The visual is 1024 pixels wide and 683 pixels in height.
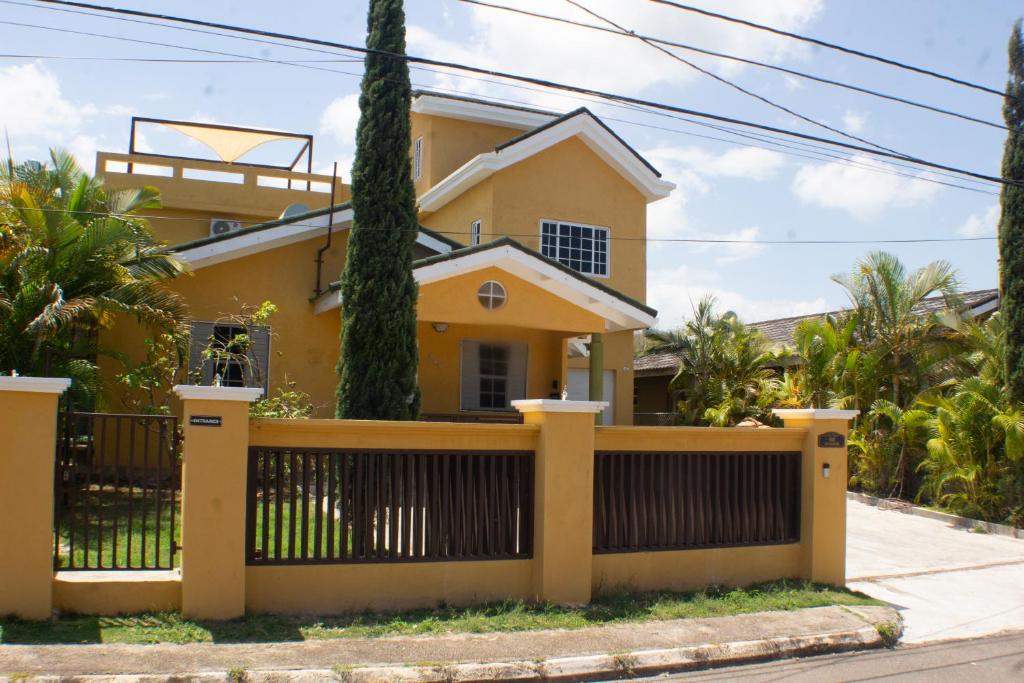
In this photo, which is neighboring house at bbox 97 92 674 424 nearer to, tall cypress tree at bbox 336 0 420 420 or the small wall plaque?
tall cypress tree at bbox 336 0 420 420

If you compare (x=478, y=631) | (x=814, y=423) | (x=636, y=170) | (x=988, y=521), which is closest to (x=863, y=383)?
(x=988, y=521)

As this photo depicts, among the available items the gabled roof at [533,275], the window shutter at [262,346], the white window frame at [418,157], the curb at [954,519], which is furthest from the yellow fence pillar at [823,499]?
the white window frame at [418,157]

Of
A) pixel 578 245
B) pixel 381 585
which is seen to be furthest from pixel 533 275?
pixel 381 585

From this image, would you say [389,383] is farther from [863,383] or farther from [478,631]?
[863,383]

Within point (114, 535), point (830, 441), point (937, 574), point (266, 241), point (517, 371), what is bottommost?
point (937, 574)

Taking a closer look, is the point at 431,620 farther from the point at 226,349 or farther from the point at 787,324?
the point at 787,324

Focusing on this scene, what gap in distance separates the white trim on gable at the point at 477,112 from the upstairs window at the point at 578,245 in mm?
3265

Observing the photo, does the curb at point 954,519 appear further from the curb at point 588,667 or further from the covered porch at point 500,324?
the curb at point 588,667

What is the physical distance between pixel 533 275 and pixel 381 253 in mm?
3660

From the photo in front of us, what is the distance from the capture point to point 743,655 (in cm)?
753

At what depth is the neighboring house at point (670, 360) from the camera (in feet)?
65.6

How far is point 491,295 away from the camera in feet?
48.2

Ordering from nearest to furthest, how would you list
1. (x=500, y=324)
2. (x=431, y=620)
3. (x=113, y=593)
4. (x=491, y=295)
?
1. (x=113, y=593)
2. (x=431, y=620)
3. (x=491, y=295)
4. (x=500, y=324)

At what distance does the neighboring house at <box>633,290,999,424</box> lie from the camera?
20.0 metres
